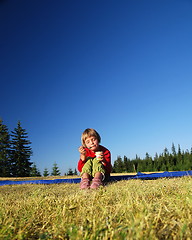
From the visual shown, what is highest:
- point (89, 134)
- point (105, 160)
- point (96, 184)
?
point (89, 134)

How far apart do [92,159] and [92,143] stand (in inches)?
11.3

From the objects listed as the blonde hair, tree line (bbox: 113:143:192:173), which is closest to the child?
the blonde hair

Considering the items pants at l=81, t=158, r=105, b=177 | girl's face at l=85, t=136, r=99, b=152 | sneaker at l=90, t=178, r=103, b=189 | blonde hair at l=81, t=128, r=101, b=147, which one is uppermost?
blonde hair at l=81, t=128, r=101, b=147

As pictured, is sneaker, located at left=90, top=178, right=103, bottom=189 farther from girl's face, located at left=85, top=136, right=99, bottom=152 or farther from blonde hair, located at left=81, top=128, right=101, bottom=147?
blonde hair, located at left=81, top=128, right=101, bottom=147

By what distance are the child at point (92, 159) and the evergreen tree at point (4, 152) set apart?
19.5 metres

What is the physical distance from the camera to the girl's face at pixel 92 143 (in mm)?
3652

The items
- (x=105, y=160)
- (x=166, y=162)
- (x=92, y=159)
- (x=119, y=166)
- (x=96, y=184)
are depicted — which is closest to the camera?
(x=96, y=184)

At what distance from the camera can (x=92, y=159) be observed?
11.7ft

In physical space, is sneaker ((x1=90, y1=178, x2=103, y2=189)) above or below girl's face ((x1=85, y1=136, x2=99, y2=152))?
below

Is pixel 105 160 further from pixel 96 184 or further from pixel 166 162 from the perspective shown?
pixel 166 162

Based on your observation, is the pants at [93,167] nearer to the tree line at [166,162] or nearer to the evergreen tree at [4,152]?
the tree line at [166,162]

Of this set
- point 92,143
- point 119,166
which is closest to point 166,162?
point 119,166

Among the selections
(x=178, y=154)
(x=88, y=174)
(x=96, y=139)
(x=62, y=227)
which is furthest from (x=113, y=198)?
(x=178, y=154)

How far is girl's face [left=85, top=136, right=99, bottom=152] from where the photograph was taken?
144 inches
